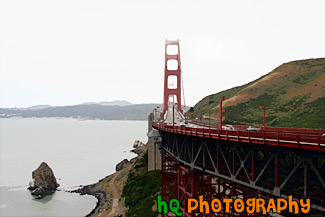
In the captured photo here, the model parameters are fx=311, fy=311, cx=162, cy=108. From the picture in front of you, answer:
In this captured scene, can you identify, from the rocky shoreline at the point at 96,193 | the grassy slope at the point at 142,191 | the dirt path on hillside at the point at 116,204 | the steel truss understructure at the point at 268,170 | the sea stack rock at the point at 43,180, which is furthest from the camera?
the sea stack rock at the point at 43,180

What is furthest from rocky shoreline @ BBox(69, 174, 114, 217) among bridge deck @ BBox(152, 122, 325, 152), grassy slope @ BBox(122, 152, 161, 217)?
bridge deck @ BBox(152, 122, 325, 152)

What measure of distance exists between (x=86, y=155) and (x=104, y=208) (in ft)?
293

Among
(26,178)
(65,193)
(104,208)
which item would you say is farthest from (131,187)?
(26,178)

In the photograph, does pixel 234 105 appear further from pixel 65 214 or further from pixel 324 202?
pixel 324 202

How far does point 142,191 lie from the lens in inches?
1977

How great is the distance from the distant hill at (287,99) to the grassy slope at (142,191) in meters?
42.4

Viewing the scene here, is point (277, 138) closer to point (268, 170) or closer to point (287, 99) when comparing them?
point (268, 170)

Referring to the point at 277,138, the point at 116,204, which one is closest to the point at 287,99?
the point at 116,204

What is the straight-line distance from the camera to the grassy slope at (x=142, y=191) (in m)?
41.8

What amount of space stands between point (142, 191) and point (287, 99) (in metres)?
76.0

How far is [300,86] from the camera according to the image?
116 meters

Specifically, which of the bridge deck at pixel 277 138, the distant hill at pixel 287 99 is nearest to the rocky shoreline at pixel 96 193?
the bridge deck at pixel 277 138

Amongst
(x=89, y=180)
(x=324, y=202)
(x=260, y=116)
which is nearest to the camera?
(x=324, y=202)

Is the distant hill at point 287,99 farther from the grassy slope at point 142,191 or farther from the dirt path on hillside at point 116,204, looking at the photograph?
the grassy slope at point 142,191
